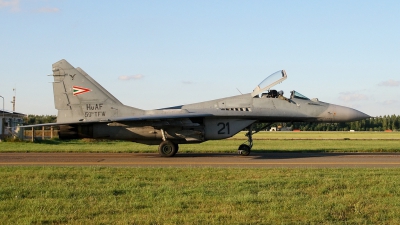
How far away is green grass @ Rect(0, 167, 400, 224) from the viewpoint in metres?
8.06

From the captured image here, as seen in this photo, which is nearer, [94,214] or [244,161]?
[94,214]

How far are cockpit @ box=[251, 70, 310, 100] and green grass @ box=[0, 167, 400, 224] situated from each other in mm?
7608

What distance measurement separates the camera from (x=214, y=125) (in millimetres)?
21344

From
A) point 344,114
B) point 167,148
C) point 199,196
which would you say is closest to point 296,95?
point 344,114

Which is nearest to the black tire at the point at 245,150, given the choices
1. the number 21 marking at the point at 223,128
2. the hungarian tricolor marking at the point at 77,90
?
the number 21 marking at the point at 223,128

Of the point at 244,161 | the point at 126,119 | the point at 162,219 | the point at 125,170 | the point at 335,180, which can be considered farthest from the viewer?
the point at 126,119

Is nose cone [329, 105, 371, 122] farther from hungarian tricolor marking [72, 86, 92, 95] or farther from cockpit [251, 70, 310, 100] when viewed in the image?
hungarian tricolor marking [72, 86, 92, 95]

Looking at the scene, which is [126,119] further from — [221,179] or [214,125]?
[221,179]

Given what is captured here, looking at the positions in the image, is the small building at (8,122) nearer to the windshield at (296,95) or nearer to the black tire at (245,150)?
the black tire at (245,150)

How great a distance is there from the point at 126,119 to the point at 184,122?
2.43 meters

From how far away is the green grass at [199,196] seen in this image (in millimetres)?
8062

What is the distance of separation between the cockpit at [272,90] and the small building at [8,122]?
24950 millimetres

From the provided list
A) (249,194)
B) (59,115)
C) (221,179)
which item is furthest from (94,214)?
(59,115)

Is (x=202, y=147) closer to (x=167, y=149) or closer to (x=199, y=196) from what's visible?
(x=167, y=149)
